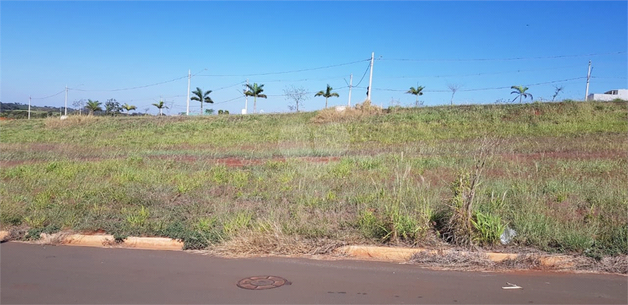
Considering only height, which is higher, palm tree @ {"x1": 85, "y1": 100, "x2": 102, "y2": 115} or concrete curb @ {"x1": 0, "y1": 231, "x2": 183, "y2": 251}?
palm tree @ {"x1": 85, "y1": 100, "x2": 102, "y2": 115}

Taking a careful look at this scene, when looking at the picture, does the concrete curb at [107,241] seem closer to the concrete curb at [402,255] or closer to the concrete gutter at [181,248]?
the concrete gutter at [181,248]

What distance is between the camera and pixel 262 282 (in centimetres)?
534

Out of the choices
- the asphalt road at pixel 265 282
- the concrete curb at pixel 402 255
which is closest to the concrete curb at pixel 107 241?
the asphalt road at pixel 265 282

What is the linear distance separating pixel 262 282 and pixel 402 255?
1.97 m

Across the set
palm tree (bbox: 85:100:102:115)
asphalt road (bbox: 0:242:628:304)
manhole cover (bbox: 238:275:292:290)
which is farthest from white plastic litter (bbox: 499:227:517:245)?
palm tree (bbox: 85:100:102:115)

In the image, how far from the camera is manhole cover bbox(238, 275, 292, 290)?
17.0 ft

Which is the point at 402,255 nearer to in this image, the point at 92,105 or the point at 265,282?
the point at 265,282

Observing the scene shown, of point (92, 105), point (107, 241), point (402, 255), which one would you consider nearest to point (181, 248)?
point (107, 241)

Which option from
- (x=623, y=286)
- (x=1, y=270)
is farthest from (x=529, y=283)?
(x=1, y=270)

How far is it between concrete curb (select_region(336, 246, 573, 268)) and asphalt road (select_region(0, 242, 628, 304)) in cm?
22

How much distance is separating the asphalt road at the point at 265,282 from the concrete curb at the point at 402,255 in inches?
8.7

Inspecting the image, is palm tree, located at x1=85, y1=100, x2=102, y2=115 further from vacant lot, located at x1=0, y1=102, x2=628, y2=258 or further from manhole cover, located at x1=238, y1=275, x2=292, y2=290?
manhole cover, located at x1=238, y1=275, x2=292, y2=290

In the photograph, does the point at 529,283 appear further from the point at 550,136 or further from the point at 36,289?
the point at 550,136

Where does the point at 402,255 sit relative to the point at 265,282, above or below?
above
